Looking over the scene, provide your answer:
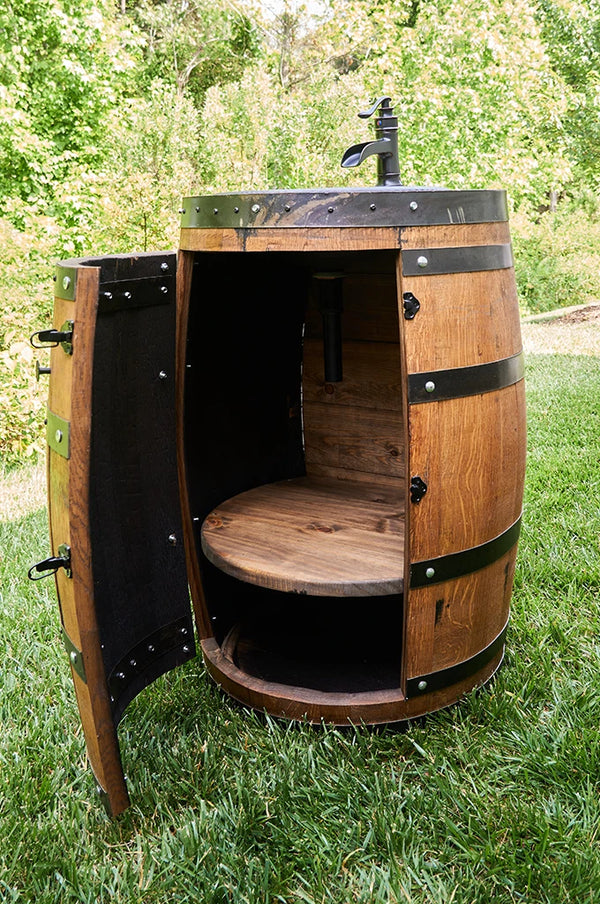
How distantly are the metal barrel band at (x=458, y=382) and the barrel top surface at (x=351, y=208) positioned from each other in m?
Answer: 0.35

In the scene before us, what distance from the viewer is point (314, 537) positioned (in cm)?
232

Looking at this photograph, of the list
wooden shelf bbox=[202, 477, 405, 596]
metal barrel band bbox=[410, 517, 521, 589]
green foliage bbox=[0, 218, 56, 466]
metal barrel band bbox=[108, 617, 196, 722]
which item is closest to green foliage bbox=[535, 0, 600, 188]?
green foliage bbox=[0, 218, 56, 466]

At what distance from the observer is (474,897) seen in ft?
5.17

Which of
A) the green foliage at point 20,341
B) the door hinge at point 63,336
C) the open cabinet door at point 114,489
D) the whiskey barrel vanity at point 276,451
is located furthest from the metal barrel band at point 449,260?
the green foliage at point 20,341

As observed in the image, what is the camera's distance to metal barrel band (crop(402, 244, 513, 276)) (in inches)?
69.8

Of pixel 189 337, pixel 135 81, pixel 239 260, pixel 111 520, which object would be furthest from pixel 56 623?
pixel 135 81

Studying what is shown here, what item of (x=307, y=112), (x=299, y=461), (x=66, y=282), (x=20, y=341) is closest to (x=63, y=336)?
(x=66, y=282)

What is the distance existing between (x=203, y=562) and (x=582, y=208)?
1642 cm

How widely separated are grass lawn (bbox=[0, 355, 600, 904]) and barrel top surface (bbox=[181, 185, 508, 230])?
130 centimetres

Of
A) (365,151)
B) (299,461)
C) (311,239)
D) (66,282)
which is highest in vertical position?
(365,151)

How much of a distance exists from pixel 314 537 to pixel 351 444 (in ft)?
1.89

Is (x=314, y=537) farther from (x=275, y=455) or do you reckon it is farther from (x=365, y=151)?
(x=365, y=151)

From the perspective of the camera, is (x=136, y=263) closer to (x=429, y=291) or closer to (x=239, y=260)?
(x=239, y=260)

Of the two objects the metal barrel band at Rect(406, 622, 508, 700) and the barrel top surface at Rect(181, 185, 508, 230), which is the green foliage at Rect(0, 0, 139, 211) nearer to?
the barrel top surface at Rect(181, 185, 508, 230)
